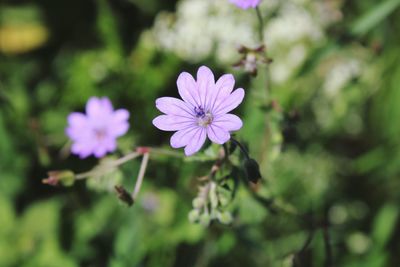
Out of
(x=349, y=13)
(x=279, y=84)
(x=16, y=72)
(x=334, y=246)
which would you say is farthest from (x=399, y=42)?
(x=16, y=72)

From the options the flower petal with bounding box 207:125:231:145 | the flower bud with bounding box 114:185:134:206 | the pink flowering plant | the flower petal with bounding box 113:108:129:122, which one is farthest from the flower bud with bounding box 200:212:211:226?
the flower petal with bounding box 113:108:129:122

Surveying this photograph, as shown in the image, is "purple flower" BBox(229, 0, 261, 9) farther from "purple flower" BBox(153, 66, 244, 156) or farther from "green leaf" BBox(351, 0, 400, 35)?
"green leaf" BBox(351, 0, 400, 35)

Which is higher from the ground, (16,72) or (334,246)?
(16,72)

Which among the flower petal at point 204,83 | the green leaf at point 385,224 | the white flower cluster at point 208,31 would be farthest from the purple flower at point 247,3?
the green leaf at point 385,224

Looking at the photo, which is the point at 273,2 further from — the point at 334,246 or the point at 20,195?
the point at 20,195

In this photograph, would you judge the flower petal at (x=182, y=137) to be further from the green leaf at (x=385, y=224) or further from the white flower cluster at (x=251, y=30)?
the white flower cluster at (x=251, y=30)

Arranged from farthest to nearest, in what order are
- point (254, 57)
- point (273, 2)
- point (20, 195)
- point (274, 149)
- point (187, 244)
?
point (273, 2)
point (20, 195)
point (187, 244)
point (274, 149)
point (254, 57)
